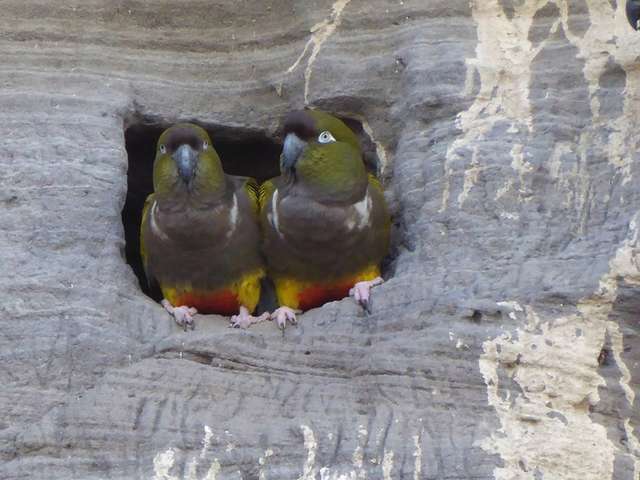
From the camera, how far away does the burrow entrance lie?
5203mm

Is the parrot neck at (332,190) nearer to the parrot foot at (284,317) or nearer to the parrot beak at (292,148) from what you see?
the parrot beak at (292,148)

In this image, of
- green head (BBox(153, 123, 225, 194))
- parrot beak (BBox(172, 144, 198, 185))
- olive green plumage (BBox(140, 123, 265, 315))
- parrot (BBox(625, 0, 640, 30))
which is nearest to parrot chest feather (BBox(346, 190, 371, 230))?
olive green plumage (BBox(140, 123, 265, 315))

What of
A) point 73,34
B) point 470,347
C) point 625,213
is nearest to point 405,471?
point 470,347

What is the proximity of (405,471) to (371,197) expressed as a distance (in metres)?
1.31

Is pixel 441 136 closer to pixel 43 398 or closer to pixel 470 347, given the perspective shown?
pixel 470 347

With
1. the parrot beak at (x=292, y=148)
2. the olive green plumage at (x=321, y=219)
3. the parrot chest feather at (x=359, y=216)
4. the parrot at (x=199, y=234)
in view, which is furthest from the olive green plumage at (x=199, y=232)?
the parrot chest feather at (x=359, y=216)

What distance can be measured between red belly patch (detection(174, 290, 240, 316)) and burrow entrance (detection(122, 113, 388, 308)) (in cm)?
29

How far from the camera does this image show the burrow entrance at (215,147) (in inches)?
205

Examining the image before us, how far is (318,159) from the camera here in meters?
4.78

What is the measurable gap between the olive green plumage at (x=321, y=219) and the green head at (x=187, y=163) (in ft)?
0.93

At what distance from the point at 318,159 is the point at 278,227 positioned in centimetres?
31

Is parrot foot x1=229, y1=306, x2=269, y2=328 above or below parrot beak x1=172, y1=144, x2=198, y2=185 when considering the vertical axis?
below

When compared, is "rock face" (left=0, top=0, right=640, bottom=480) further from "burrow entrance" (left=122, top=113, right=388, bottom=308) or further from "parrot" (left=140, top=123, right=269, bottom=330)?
"parrot" (left=140, top=123, right=269, bottom=330)

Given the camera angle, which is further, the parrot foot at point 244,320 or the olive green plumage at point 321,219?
the olive green plumage at point 321,219
